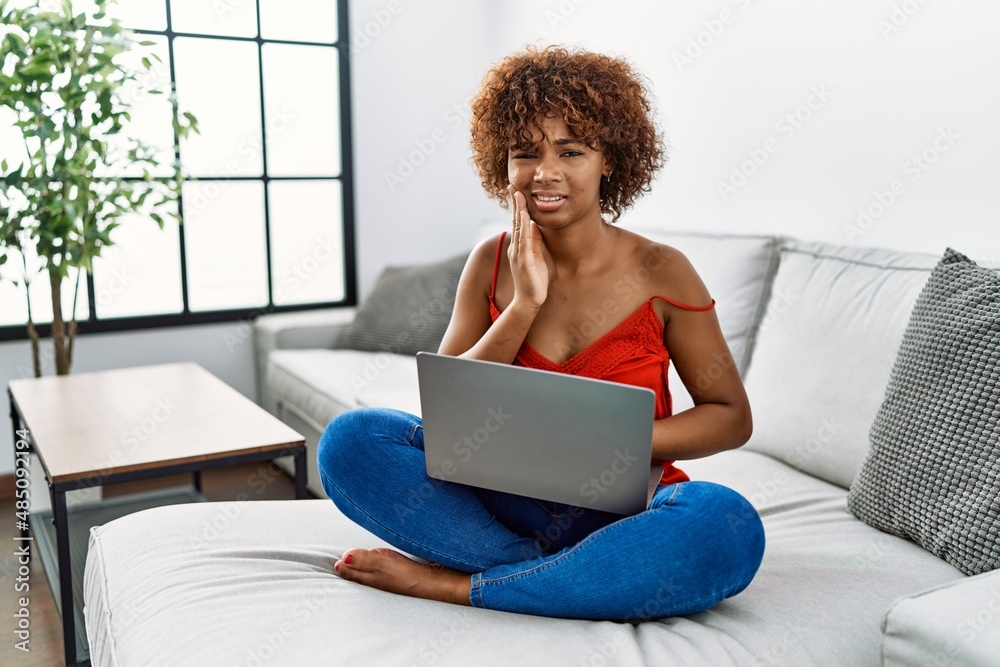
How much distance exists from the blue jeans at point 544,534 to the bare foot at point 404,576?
2 cm

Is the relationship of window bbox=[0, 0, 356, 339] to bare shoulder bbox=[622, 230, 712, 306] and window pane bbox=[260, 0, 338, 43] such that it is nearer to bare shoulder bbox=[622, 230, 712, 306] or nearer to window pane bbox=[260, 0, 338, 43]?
window pane bbox=[260, 0, 338, 43]

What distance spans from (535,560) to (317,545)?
41 cm

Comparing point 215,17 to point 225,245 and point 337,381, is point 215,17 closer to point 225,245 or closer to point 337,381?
point 225,245

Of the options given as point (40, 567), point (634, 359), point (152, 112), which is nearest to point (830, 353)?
point (634, 359)

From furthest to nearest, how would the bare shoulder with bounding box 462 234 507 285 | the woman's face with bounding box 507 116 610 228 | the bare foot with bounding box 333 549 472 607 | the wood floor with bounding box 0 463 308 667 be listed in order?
the wood floor with bounding box 0 463 308 667, the bare shoulder with bounding box 462 234 507 285, the woman's face with bounding box 507 116 610 228, the bare foot with bounding box 333 549 472 607

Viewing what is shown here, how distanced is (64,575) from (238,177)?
74.5 inches

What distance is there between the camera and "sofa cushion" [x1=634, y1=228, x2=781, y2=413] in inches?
83.4

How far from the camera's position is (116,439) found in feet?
6.41

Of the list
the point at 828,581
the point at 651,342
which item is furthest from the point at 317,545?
the point at 828,581

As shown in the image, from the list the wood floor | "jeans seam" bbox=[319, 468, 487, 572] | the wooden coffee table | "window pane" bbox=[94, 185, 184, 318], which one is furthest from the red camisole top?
"window pane" bbox=[94, 185, 184, 318]

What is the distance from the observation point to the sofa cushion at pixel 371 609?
1104 mm

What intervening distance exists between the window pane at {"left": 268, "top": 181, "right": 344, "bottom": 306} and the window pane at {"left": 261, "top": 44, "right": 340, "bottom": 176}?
0.25 ft

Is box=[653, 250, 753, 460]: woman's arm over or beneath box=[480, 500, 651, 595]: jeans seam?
over

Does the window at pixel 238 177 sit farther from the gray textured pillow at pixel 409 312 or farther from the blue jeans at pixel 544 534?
the blue jeans at pixel 544 534
